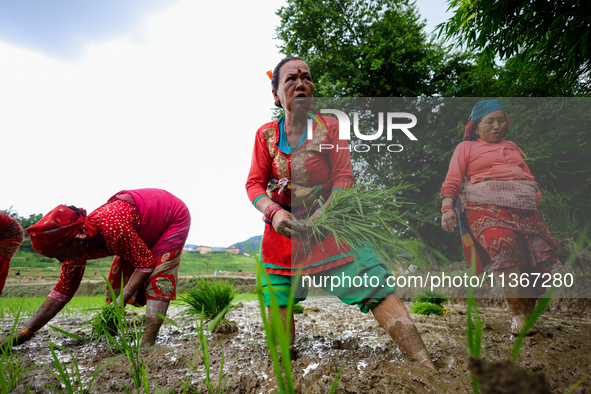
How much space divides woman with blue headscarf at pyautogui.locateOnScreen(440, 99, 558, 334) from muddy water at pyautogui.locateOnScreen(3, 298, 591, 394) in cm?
40

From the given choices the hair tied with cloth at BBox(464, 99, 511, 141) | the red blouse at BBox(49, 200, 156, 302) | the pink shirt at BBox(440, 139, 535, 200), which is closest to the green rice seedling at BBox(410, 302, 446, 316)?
the pink shirt at BBox(440, 139, 535, 200)

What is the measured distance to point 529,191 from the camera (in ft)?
7.41

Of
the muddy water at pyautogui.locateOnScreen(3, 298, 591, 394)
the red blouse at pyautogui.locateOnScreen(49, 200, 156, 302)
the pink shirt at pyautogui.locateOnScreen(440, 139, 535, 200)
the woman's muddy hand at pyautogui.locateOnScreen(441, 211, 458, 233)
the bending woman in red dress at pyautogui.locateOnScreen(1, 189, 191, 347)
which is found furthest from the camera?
the woman's muddy hand at pyautogui.locateOnScreen(441, 211, 458, 233)

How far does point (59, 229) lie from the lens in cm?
195

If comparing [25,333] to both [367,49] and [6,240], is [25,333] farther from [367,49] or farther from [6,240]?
[367,49]

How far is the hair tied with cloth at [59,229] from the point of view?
6.24ft

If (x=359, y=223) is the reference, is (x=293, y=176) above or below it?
above

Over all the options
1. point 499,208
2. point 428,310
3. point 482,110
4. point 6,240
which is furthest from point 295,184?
point 6,240

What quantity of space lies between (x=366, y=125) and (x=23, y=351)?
17.5 ft

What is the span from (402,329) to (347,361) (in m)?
0.39

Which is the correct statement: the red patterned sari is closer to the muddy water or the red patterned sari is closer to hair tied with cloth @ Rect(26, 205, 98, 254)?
the muddy water

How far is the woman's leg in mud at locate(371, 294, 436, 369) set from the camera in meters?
1.33

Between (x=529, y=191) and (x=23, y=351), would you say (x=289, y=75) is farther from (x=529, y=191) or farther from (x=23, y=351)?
(x=23, y=351)

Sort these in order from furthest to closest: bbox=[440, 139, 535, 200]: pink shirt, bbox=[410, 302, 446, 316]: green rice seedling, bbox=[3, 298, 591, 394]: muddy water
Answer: bbox=[410, 302, 446, 316]: green rice seedling < bbox=[440, 139, 535, 200]: pink shirt < bbox=[3, 298, 591, 394]: muddy water
